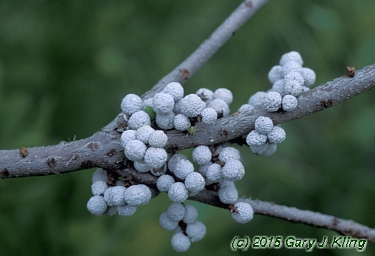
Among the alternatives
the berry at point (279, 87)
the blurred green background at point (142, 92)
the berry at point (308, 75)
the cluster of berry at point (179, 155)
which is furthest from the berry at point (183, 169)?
the blurred green background at point (142, 92)

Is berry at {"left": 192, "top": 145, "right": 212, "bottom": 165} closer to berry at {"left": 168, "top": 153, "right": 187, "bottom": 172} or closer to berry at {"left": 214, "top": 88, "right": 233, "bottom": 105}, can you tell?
berry at {"left": 168, "top": 153, "right": 187, "bottom": 172}

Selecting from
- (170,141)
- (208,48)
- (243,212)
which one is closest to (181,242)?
(243,212)

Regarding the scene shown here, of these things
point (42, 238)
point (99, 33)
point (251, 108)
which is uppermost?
point (99, 33)

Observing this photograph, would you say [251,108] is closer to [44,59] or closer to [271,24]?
[44,59]

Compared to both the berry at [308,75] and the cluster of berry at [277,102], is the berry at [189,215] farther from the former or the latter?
the berry at [308,75]

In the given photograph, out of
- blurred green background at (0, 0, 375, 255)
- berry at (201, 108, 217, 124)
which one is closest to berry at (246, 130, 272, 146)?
berry at (201, 108, 217, 124)

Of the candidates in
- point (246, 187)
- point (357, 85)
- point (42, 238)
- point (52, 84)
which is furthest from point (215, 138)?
point (246, 187)

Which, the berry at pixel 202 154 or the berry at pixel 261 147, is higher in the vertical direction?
the berry at pixel 261 147
